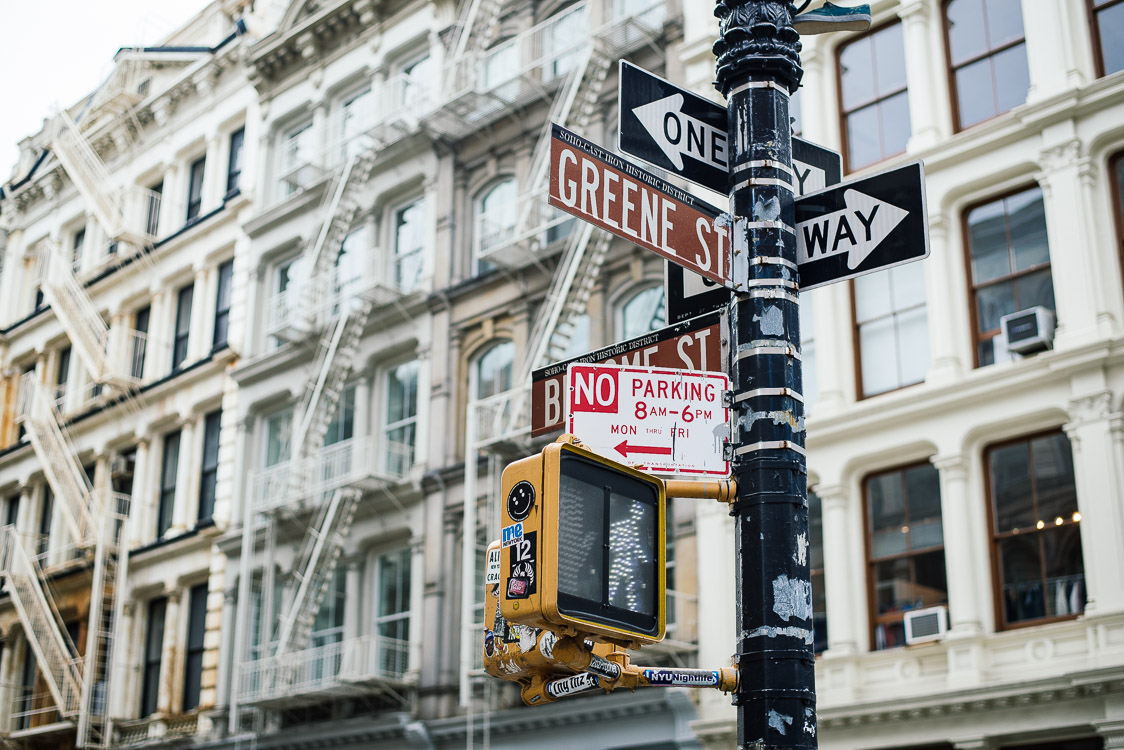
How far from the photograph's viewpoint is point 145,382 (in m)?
33.3

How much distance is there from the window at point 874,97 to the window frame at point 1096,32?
8.96 feet

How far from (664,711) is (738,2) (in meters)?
15.2

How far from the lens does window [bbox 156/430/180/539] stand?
105 feet

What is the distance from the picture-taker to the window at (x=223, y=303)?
31891 millimetres

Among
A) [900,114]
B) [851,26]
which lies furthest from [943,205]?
[851,26]

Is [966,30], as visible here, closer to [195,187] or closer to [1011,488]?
→ [1011,488]

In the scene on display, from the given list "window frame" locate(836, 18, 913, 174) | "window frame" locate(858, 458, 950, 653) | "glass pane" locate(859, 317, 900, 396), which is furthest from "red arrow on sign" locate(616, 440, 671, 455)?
"window frame" locate(836, 18, 913, 174)

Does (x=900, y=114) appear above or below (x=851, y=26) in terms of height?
above

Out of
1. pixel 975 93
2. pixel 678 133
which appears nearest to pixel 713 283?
pixel 678 133

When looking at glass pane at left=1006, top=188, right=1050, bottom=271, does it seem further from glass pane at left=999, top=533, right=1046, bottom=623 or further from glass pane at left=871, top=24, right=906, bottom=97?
glass pane at left=999, top=533, right=1046, bottom=623

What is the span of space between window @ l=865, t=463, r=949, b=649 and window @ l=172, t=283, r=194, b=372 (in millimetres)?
19985

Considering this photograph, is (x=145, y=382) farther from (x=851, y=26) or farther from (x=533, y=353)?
(x=851, y=26)

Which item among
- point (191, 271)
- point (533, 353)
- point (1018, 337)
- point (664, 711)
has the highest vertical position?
point (191, 271)

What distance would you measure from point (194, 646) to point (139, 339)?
903 centimetres
